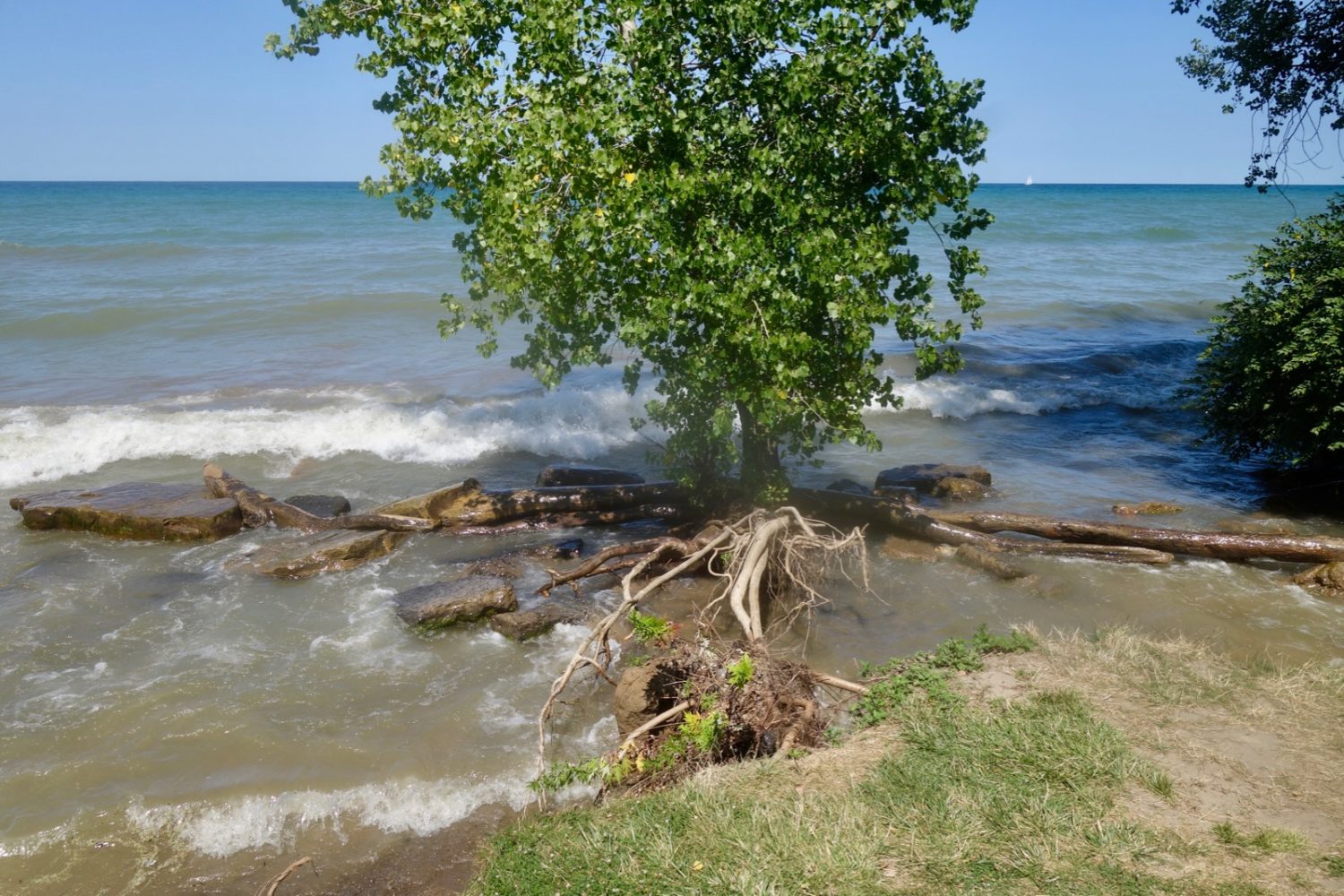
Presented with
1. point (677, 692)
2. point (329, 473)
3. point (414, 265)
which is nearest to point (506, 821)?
point (677, 692)

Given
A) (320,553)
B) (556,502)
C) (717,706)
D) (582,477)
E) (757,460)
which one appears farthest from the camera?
(582,477)

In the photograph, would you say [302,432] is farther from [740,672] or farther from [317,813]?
[740,672]

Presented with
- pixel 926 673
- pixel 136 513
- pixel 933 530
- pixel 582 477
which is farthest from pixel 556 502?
pixel 926 673

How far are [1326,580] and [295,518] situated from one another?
12.0 m

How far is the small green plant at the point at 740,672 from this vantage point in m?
6.70

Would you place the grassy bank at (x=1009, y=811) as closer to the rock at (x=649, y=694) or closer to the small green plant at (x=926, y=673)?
the small green plant at (x=926, y=673)

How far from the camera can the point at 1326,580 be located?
1059 centimetres

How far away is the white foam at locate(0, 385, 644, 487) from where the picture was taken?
16078mm

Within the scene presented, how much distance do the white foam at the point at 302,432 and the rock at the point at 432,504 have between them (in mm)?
3305

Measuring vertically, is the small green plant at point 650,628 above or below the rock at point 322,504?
above

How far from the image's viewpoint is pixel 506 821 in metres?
7.03

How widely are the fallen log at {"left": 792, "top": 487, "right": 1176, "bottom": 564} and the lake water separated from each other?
1.41ft

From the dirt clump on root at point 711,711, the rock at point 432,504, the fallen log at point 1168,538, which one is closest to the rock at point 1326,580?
the fallen log at point 1168,538

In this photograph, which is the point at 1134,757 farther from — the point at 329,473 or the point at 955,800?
the point at 329,473
